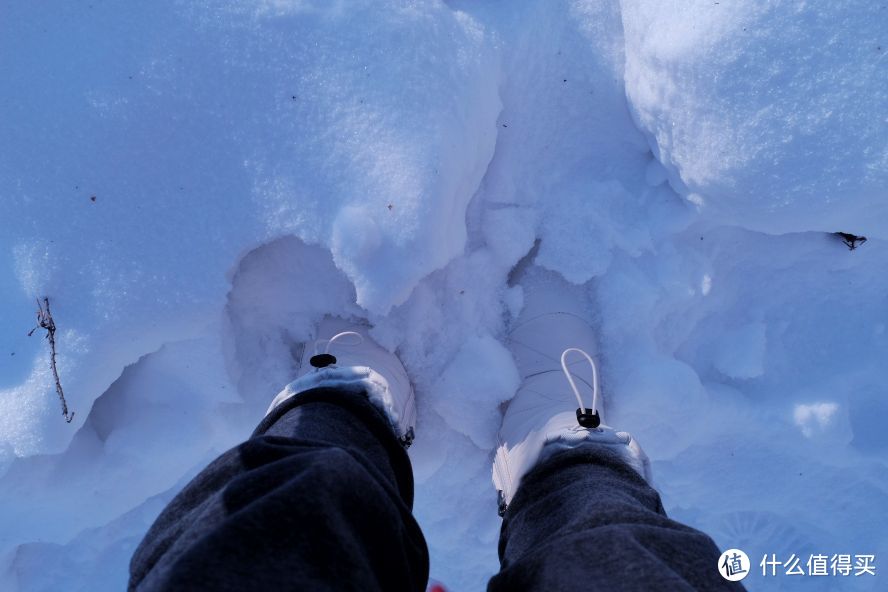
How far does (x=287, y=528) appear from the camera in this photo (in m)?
0.50

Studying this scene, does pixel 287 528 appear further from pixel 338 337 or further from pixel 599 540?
pixel 338 337

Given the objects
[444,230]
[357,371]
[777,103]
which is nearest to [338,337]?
[357,371]

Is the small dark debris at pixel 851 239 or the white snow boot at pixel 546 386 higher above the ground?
the small dark debris at pixel 851 239

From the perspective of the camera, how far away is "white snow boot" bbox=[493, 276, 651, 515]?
97 cm

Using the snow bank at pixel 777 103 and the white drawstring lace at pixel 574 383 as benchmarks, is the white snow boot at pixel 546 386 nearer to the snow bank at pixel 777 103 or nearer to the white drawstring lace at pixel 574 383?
the white drawstring lace at pixel 574 383

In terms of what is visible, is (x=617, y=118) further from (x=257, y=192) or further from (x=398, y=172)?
(x=257, y=192)

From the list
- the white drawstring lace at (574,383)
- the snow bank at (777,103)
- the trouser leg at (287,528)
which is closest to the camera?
the trouser leg at (287,528)

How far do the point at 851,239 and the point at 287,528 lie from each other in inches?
43.6

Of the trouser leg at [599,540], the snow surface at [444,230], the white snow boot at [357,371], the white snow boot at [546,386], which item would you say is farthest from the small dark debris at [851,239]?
the white snow boot at [357,371]

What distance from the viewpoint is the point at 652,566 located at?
0.53 metres

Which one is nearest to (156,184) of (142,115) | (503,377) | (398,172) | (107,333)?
(142,115)

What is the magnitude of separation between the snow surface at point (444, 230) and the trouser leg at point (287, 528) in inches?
13.9

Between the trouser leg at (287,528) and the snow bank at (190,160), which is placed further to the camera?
the snow bank at (190,160)

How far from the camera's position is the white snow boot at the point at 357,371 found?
94 cm
